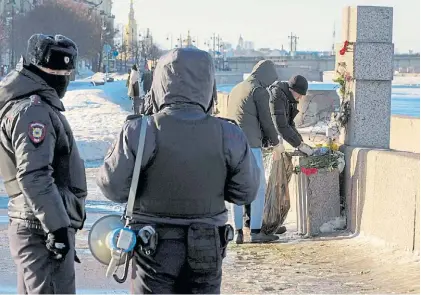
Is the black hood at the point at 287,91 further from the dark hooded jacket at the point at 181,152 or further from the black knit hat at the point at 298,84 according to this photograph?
the dark hooded jacket at the point at 181,152

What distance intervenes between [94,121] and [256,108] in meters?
18.0

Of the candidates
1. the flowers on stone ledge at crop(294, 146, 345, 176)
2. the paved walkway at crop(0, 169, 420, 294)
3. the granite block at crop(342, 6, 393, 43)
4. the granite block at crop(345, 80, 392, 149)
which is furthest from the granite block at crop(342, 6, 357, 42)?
the paved walkway at crop(0, 169, 420, 294)

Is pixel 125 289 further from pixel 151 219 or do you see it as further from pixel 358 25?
pixel 358 25

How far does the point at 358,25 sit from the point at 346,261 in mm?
2484

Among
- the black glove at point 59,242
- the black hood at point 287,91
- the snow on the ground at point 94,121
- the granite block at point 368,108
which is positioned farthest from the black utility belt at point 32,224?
the granite block at point 368,108

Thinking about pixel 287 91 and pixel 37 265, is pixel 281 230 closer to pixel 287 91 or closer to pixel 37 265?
pixel 287 91

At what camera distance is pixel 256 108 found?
8398mm

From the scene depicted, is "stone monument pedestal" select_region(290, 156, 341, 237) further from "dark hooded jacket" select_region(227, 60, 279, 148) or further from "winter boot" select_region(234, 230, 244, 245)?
"winter boot" select_region(234, 230, 244, 245)

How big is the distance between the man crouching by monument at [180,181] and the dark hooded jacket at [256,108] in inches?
177

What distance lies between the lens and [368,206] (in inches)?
316

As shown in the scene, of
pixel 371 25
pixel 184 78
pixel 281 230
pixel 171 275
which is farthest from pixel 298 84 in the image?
pixel 171 275

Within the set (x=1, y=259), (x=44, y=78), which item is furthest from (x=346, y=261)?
(x=44, y=78)

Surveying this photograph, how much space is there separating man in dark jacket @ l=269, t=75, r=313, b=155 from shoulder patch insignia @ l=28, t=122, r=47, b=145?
15.3 feet

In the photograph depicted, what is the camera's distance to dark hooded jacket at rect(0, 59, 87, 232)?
4.04 metres
